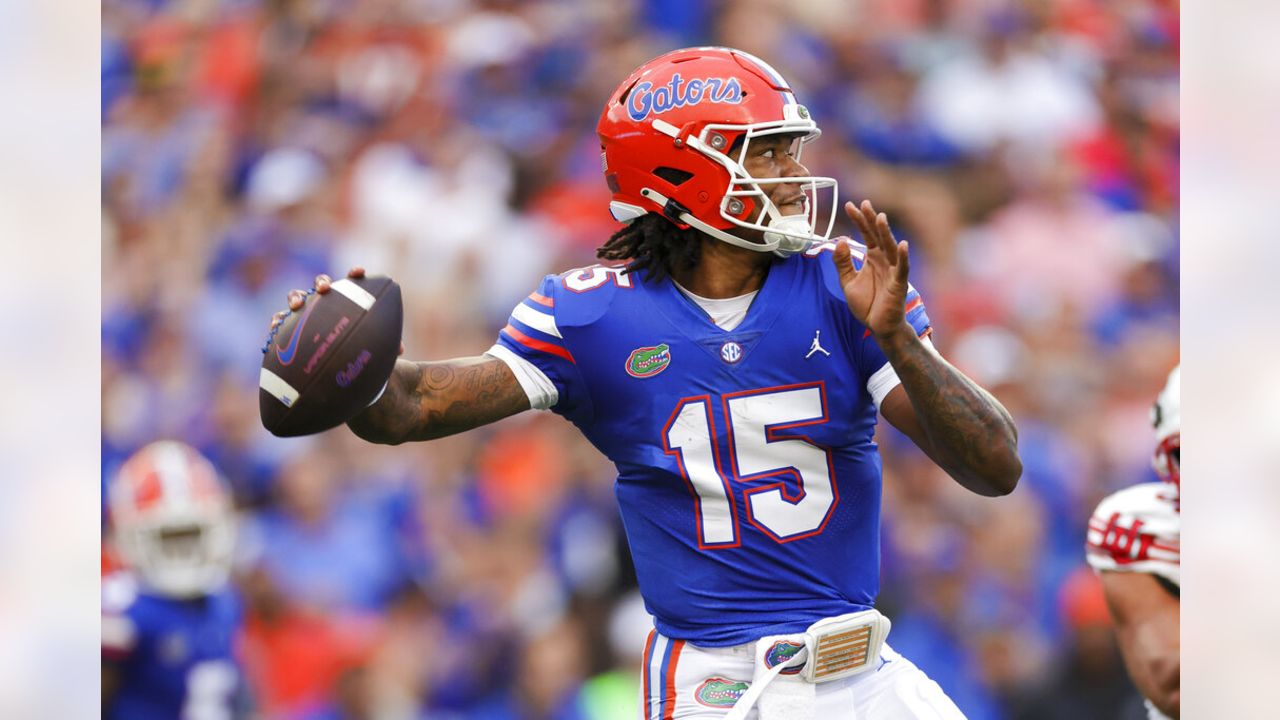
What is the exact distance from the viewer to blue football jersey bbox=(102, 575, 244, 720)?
4668 mm

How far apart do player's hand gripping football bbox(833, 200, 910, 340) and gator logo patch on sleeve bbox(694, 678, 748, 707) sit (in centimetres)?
69

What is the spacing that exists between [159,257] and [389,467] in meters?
1.15

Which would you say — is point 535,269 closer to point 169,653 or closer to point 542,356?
point 169,653

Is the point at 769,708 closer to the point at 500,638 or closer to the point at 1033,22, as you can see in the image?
the point at 500,638

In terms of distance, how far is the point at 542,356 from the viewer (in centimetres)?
258

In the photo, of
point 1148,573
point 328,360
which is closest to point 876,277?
point 328,360

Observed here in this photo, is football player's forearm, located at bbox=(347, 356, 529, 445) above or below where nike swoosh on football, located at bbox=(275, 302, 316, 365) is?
below

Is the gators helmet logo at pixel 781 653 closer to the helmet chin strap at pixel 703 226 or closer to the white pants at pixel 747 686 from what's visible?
the white pants at pixel 747 686

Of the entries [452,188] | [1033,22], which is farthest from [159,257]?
[1033,22]

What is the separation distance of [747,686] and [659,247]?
2.76 feet

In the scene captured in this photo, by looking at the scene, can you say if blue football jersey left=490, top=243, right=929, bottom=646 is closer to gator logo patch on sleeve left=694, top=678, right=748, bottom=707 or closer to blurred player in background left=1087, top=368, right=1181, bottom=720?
gator logo patch on sleeve left=694, top=678, right=748, bottom=707

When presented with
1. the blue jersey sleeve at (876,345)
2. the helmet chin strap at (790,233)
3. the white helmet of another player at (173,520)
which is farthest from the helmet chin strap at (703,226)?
the white helmet of another player at (173,520)

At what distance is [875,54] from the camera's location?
5055 millimetres

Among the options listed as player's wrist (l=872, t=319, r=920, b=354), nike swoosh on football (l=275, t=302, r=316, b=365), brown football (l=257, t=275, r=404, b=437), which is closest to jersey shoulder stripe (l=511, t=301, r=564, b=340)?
brown football (l=257, t=275, r=404, b=437)
